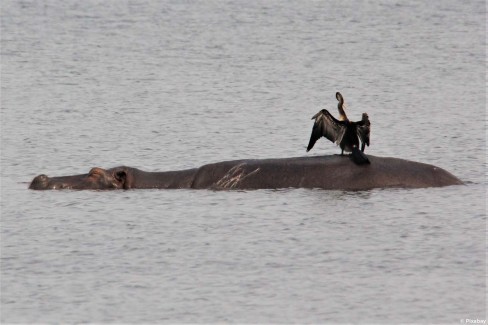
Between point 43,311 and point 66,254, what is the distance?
8.72 feet

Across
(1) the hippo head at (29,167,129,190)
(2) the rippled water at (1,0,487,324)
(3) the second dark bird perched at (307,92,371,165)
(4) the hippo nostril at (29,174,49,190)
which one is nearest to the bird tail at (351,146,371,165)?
(3) the second dark bird perched at (307,92,371,165)

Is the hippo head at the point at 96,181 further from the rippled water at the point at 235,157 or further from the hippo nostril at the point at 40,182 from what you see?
the rippled water at the point at 235,157

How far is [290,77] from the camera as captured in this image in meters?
36.9

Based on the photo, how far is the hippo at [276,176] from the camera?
21875 millimetres

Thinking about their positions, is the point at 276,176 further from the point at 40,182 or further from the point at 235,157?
the point at 40,182

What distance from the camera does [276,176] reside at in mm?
22219

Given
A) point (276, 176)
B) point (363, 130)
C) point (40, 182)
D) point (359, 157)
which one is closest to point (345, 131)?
point (363, 130)

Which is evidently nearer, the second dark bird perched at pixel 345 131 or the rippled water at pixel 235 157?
the rippled water at pixel 235 157

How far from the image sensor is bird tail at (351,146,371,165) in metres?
21.8

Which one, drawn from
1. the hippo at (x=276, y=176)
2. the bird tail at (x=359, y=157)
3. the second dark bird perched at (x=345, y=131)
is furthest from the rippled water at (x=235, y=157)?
the second dark bird perched at (x=345, y=131)

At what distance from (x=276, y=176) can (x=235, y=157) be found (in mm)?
3423

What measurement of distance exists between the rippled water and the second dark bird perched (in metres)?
0.82

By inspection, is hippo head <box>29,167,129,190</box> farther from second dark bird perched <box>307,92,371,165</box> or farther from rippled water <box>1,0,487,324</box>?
second dark bird perched <box>307,92,371,165</box>

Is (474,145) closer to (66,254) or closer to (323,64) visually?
(66,254)
